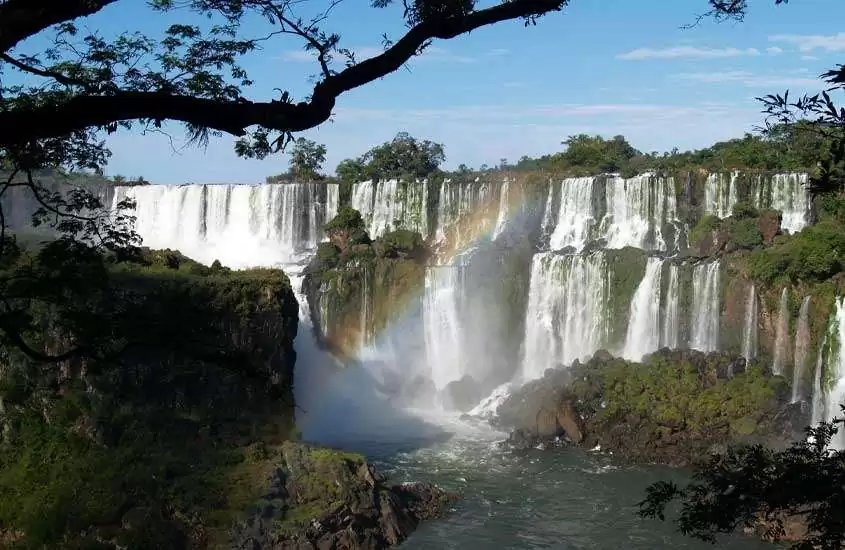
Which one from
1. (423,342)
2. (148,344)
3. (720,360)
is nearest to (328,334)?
(423,342)

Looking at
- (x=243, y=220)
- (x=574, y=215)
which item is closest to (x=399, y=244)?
(x=574, y=215)

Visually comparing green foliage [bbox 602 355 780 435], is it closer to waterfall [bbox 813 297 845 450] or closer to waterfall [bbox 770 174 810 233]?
waterfall [bbox 813 297 845 450]

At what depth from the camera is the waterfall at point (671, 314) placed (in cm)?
2392

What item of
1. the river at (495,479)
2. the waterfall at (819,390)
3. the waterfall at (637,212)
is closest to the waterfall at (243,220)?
the river at (495,479)

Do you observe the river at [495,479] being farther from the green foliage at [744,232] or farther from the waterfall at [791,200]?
the waterfall at [791,200]

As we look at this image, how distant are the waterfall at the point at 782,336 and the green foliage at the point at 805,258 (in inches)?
20.6

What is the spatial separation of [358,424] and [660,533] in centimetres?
977

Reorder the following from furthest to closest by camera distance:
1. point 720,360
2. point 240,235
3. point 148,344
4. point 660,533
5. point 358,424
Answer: point 240,235 → point 358,424 → point 720,360 → point 660,533 → point 148,344

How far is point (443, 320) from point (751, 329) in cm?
926

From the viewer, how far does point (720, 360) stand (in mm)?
21891

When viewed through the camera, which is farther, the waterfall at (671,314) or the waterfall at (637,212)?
the waterfall at (637,212)

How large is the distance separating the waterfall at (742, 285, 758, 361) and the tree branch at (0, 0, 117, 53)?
66.8 ft

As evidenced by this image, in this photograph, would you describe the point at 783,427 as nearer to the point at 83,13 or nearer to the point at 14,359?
the point at 14,359

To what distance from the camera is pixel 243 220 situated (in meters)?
33.8
